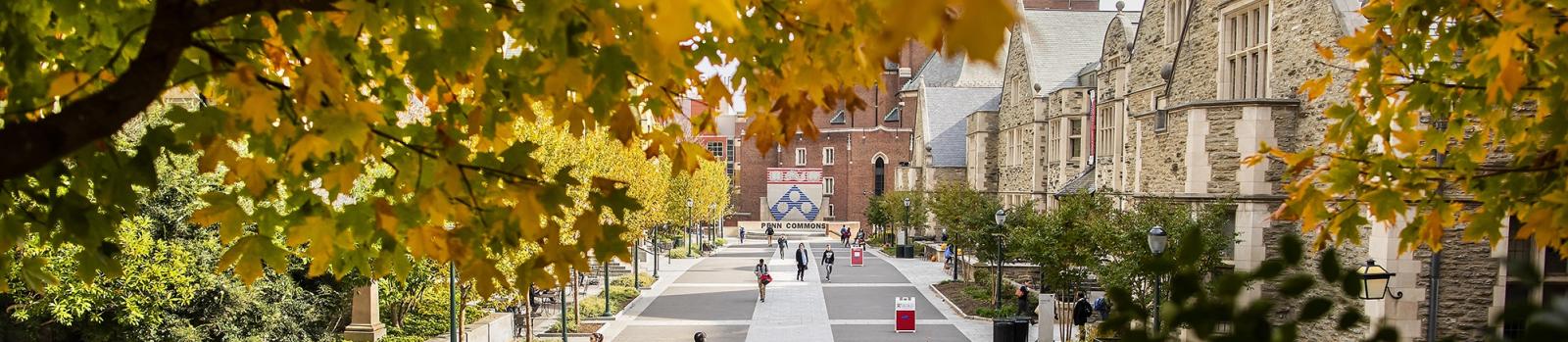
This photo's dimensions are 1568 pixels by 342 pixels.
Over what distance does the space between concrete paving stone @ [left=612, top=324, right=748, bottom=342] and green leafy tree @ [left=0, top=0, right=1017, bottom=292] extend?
1698 centimetres

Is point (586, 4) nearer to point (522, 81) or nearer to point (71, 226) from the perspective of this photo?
point (522, 81)

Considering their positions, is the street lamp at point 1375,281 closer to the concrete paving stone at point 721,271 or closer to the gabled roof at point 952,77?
the concrete paving stone at point 721,271

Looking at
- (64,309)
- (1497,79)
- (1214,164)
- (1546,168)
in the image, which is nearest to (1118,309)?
(1497,79)

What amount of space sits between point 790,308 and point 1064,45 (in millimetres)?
20205

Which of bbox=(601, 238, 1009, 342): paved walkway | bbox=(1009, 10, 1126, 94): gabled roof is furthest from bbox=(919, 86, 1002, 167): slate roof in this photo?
bbox=(601, 238, 1009, 342): paved walkway

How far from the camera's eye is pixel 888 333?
21719 millimetres

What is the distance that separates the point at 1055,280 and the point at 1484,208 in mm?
14193

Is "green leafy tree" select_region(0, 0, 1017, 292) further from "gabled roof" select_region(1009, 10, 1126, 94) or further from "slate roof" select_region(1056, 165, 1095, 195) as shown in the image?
"gabled roof" select_region(1009, 10, 1126, 94)

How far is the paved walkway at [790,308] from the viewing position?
21750 millimetres

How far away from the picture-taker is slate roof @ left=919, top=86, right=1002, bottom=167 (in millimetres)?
55875

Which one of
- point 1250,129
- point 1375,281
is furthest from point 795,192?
point 1375,281

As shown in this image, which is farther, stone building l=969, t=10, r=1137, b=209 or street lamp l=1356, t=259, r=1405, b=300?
stone building l=969, t=10, r=1137, b=209

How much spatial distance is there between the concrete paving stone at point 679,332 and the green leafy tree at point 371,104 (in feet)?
55.7

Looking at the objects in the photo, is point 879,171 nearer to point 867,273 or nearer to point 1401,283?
point 867,273
